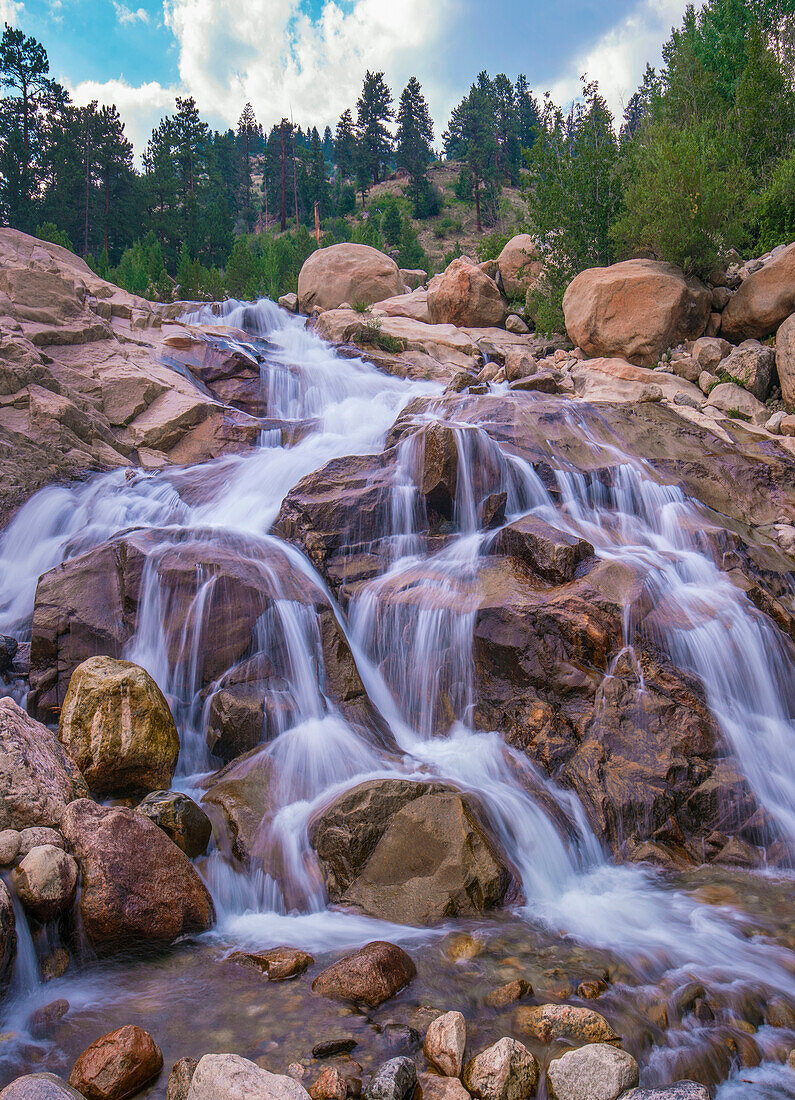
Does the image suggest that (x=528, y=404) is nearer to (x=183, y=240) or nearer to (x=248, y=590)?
(x=248, y=590)

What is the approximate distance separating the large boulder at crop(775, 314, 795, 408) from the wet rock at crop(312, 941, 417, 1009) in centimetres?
1297

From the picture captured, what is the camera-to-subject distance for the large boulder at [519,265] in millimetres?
22516

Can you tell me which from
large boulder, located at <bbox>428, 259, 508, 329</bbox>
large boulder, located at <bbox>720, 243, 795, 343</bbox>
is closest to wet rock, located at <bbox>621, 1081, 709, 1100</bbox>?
large boulder, located at <bbox>720, 243, 795, 343</bbox>

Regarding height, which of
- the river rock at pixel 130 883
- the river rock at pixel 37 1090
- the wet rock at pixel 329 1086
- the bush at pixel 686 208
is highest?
the bush at pixel 686 208

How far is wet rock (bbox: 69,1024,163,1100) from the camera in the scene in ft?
10.4

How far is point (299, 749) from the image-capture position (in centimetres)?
645

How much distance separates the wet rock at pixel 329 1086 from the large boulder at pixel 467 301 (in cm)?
2200

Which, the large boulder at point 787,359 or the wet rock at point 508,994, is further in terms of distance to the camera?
the large boulder at point 787,359

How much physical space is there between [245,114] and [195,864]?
98.6 meters

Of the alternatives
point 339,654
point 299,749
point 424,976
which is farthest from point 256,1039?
point 339,654

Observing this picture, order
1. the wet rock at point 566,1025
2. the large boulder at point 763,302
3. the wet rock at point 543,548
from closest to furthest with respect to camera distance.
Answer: the wet rock at point 566,1025
the wet rock at point 543,548
the large boulder at point 763,302

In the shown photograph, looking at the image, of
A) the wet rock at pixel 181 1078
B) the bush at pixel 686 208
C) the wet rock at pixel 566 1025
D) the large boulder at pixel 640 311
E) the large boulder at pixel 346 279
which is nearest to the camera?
the wet rock at pixel 181 1078

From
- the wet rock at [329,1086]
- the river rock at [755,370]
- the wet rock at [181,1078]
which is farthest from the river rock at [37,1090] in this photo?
the river rock at [755,370]

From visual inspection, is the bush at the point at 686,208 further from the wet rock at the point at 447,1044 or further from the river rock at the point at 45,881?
the river rock at the point at 45,881
